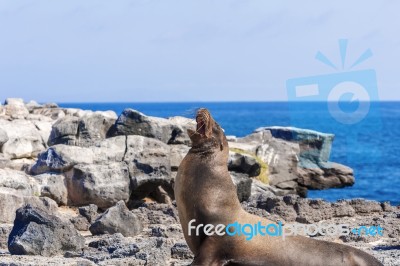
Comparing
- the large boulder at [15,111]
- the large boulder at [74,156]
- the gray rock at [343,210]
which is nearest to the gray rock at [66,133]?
the large boulder at [74,156]

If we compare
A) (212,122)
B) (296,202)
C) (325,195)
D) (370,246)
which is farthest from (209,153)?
(325,195)

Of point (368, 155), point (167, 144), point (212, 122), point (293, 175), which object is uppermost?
point (212, 122)

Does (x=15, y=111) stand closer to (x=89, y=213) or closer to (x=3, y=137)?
(x=3, y=137)

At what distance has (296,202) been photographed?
1257 centimetres

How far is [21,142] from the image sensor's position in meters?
17.0

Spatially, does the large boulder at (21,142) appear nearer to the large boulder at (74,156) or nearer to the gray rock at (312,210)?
the large boulder at (74,156)

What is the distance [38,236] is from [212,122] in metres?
2.77

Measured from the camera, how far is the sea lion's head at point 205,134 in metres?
7.28

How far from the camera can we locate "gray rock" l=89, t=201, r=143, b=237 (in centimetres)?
1045

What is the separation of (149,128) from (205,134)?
28.2ft

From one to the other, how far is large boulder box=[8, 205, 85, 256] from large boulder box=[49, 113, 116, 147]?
6.82 metres

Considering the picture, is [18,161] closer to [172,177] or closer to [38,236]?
[172,177]

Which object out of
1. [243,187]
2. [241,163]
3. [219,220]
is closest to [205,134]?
[219,220]

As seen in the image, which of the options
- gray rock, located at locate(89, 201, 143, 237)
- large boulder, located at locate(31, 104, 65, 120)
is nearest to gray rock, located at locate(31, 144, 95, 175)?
gray rock, located at locate(89, 201, 143, 237)
